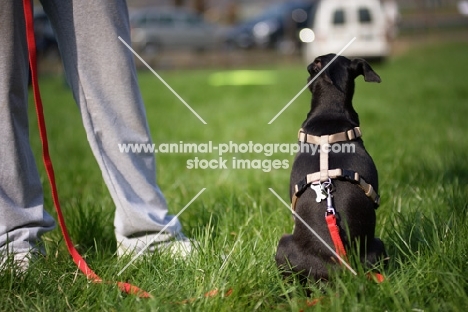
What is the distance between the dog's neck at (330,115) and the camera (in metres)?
2.29

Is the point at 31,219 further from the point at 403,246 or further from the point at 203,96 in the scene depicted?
the point at 203,96

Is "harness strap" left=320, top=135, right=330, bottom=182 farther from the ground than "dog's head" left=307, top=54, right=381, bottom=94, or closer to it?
closer to it

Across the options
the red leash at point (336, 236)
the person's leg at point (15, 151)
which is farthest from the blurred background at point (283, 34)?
the red leash at point (336, 236)

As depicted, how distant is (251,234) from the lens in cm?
282

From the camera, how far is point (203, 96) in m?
9.48

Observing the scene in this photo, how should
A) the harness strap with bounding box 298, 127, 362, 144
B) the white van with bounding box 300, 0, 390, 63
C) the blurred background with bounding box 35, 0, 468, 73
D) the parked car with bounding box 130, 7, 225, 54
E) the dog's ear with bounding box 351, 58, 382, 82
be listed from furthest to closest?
the parked car with bounding box 130, 7, 225, 54
the blurred background with bounding box 35, 0, 468, 73
the white van with bounding box 300, 0, 390, 63
the dog's ear with bounding box 351, 58, 382, 82
the harness strap with bounding box 298, 127, 362, 144

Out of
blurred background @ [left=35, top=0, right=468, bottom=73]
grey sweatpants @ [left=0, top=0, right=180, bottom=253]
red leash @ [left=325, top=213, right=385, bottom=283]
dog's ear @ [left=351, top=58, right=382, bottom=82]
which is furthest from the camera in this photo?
blurred background @ [left=35, top=0, right=468, bottom=73]

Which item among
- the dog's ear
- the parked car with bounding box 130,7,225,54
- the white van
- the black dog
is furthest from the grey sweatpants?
the parked car with bounding box 130,7,225,54

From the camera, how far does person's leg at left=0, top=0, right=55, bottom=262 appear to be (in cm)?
247

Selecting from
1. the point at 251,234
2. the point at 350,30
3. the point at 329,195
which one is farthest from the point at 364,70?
the point at 350,30

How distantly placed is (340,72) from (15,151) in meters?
1.48

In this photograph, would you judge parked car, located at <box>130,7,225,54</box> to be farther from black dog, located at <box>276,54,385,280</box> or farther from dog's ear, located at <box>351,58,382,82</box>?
black dog, located at <box>276,54,385,280</box>

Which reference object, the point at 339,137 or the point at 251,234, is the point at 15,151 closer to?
the point at 251,234

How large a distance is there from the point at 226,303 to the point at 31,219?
1055 millimetres
